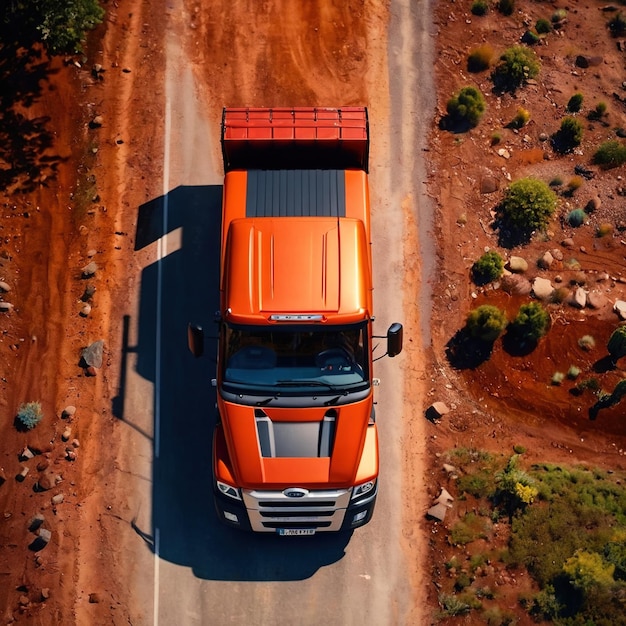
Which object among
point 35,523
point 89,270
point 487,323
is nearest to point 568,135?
point 487,323

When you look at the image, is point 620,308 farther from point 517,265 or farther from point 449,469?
point 449,469

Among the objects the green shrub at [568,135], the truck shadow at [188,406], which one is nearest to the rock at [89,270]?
the truck shadow at [188,406]

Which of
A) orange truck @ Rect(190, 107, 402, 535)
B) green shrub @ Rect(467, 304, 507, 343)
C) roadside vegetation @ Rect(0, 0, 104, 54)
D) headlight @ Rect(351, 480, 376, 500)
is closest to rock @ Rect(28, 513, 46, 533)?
orange truck @ Rect(190, 107, 402, 535)

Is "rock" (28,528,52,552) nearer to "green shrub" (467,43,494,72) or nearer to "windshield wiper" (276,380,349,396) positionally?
"windshield wiper" (276,380,349,396)

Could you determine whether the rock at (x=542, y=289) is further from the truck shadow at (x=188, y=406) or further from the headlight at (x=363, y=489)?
the truck shadow at (x=188, y=406)

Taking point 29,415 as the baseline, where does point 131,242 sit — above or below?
above

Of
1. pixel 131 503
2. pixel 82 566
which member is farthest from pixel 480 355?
pixel 82 566
